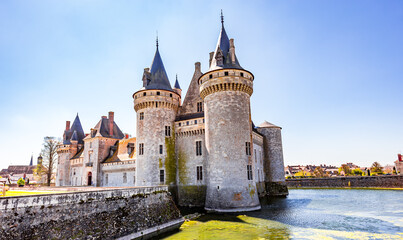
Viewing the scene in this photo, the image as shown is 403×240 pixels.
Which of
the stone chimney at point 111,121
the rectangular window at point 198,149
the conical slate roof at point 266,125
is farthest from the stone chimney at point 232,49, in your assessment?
the stone chimney at point 111,121

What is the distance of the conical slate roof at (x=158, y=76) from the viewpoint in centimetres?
2811

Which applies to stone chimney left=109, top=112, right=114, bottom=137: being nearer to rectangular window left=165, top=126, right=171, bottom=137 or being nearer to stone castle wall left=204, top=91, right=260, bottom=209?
rectangular window left=165, top=126, right=171, bottom=137

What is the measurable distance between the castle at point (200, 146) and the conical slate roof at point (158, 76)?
114 mm

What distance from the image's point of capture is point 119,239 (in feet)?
43.8

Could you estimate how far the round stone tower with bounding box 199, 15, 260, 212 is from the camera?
22016mm

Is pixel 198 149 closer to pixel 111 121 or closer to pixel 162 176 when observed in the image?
pixel 162 176

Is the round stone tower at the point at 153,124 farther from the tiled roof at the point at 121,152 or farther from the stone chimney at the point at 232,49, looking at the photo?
the stone chimney at the point at 232,49

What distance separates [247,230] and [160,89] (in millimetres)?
17807

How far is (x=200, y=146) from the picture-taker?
88.0ft

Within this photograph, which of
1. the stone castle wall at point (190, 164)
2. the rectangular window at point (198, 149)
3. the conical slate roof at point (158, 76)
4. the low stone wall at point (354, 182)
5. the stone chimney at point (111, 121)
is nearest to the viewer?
the stone castle wall at point (190, 164)

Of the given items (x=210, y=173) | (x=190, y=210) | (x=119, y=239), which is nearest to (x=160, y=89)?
(x=210, y=173)

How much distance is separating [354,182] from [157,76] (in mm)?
44764

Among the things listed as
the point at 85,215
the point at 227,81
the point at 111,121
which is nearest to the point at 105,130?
the point at 111,121

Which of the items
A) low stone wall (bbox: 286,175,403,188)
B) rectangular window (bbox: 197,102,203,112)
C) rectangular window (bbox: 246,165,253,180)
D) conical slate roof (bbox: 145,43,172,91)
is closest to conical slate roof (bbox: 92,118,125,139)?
conical slate roof (bbox: 145,43,172,91)
